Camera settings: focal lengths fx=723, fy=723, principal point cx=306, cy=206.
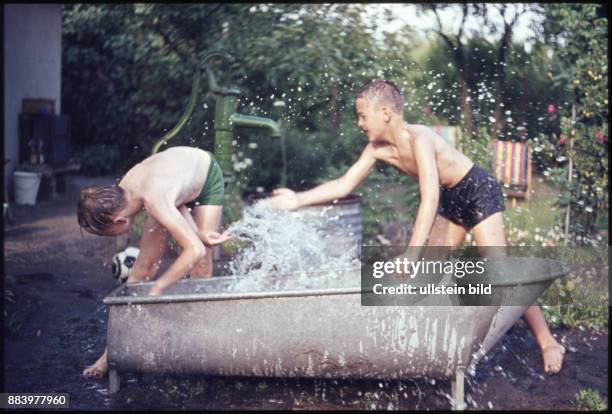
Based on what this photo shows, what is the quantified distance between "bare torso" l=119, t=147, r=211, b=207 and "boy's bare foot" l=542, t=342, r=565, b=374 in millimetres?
1988

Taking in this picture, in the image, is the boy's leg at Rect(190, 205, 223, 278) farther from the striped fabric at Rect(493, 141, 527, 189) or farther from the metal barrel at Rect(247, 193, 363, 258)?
the striped fabric at Rect(493, 141, 527, 189)

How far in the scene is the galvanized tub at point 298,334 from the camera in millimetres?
3043

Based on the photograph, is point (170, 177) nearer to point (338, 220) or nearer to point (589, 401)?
point (338, 220)

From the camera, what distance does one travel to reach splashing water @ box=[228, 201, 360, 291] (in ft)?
12.7

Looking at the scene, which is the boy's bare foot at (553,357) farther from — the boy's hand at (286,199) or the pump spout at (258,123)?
the pump spout at (258,123)

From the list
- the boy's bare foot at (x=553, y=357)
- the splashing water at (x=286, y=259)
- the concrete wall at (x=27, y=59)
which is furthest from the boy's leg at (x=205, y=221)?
the concrete wall at (x=27, y=59)

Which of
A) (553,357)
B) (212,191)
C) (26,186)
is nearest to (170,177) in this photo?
(212,191)

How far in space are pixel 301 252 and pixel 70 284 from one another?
1929mm

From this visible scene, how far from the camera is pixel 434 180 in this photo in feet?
11.0

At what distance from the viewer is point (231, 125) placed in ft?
14.4

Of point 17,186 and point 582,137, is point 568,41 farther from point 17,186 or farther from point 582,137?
point 17,186

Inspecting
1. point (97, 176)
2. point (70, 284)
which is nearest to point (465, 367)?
point (70, 284)

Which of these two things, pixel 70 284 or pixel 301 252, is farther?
pixel 70 284

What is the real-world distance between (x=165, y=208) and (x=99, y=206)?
0.29 metres
